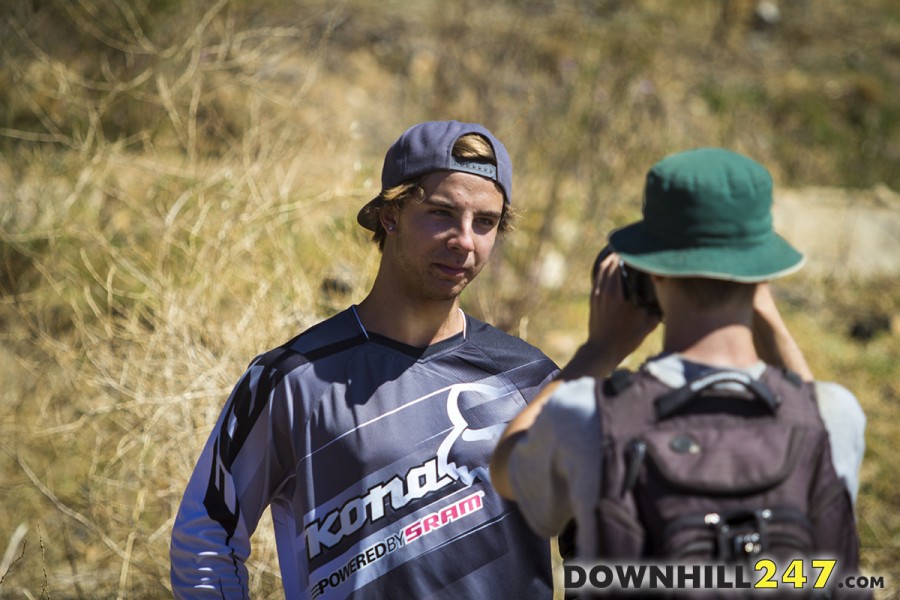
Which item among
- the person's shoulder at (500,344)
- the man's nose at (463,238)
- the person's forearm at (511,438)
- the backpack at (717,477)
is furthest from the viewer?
the person's shoulder at (500,344)

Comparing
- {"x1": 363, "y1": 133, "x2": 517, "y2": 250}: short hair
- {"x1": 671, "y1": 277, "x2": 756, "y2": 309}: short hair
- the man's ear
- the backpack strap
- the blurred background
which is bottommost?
the backpack strap

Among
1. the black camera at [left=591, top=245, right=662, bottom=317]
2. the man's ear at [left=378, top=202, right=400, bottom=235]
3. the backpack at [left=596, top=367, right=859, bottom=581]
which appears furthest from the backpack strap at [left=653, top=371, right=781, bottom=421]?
the man's ear at [left=378, top=202, right=400, bottom=235]

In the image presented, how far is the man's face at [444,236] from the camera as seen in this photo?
2621mm

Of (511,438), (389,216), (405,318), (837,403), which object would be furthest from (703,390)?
(389,216)

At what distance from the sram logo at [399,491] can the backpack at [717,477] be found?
0.94 m

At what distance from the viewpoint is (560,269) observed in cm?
882

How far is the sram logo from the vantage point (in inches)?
97.7

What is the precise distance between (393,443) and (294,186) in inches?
160

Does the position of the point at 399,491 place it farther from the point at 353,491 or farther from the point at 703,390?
the point at 703,390

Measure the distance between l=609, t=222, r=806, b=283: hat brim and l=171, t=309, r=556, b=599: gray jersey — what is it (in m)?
0.96

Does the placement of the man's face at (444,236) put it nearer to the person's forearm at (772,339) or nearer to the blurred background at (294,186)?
the person's forearm at (772,339)

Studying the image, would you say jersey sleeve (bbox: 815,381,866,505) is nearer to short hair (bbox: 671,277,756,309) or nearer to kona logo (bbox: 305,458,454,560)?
short hair (bbox: 671,277,756,309)

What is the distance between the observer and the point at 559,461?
1.71m

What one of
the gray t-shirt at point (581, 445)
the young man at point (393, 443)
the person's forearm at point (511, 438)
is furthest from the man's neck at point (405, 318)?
the gray t-shirt at point (581, 445)
